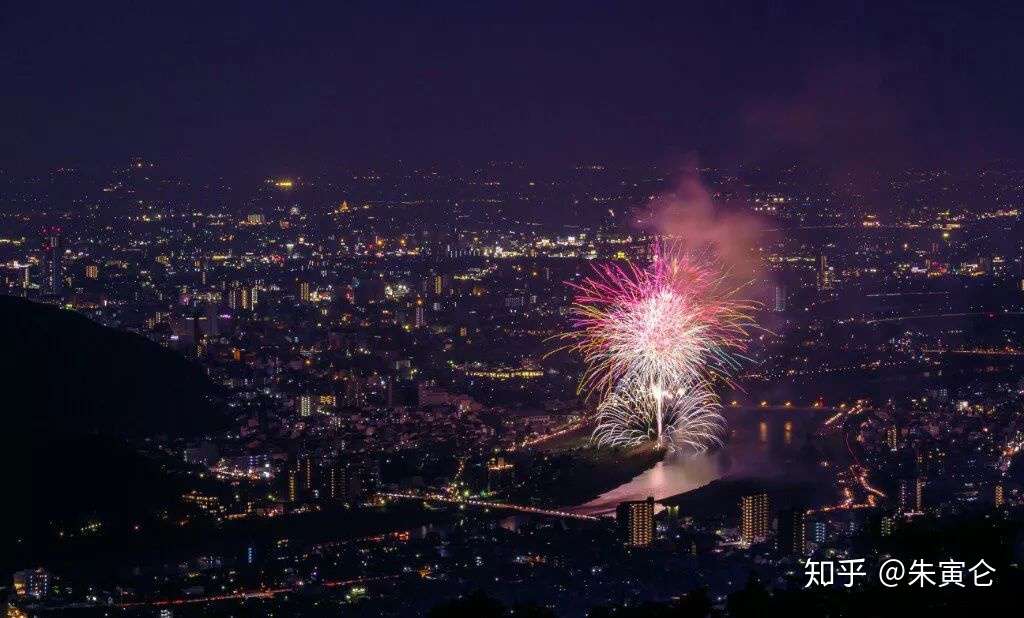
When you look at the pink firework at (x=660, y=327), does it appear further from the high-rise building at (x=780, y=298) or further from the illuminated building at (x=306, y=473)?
the high-rise building at (x=780, y=298)

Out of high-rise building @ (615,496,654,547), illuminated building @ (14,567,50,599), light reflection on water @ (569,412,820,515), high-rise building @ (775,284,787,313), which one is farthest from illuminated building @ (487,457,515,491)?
high-rise building @ (775,284,787,313)

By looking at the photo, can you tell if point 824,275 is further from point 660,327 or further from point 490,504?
point 490,504

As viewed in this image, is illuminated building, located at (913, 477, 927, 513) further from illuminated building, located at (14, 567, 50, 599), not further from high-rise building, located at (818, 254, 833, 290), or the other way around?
high-rise building, located at (818, 254, 833, 290)

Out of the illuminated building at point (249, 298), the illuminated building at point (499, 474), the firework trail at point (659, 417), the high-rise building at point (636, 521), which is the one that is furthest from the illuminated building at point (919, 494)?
the illuminated building at point (249, 298)

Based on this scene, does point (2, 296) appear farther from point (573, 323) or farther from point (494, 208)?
point (494, 208)

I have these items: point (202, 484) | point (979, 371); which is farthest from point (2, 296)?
point (979, 371)

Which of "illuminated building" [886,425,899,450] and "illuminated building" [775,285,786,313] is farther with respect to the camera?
"illuminated building" [775,285,786,313]
